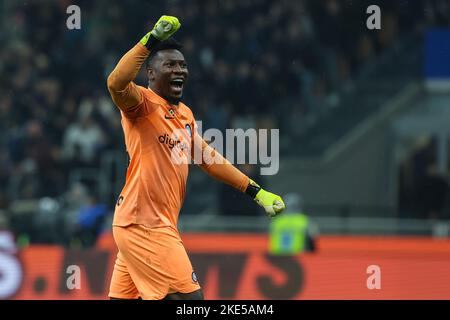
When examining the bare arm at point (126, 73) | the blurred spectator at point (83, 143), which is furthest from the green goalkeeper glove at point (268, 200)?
the blurred spectator at point (83, 143)

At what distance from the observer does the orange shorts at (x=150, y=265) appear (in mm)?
7309

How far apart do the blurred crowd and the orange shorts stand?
10169 mm

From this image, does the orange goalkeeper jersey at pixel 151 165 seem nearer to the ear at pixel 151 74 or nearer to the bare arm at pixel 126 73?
the ear at pixel 151 74

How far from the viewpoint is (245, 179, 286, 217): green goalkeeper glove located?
7.70 metres

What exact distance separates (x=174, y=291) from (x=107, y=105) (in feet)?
37.5

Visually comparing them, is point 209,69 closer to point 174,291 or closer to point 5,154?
point 5,154

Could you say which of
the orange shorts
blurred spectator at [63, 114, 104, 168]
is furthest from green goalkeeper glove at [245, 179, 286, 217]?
blurred spectator at [63, 114, 104, 168]

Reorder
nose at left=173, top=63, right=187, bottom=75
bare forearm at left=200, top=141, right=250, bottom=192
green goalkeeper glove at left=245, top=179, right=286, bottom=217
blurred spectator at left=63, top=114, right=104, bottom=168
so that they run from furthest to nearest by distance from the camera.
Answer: blurred spectator at left=63, top=114, right=104, bottom=168 → bare forearm at left=200, top=141, right=250, bottom=192 → green goalkeeper glove at left=245, top=179, right=286, bottom=217 → nose at left=173, top=63, right=187, bottom=75

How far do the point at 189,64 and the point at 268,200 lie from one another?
34.8 ft

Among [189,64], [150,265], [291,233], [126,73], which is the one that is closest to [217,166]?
[150,265]

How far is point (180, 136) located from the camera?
7562 mm

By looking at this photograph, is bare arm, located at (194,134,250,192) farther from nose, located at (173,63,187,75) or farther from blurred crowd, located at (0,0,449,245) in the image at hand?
blurred crowd, located at (0,0,449,245)

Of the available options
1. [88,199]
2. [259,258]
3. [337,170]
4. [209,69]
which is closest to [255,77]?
[209,69]

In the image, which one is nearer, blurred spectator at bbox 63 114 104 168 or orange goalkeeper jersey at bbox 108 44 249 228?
orange goalkeeper jersey at bbox 108 44 249 228
